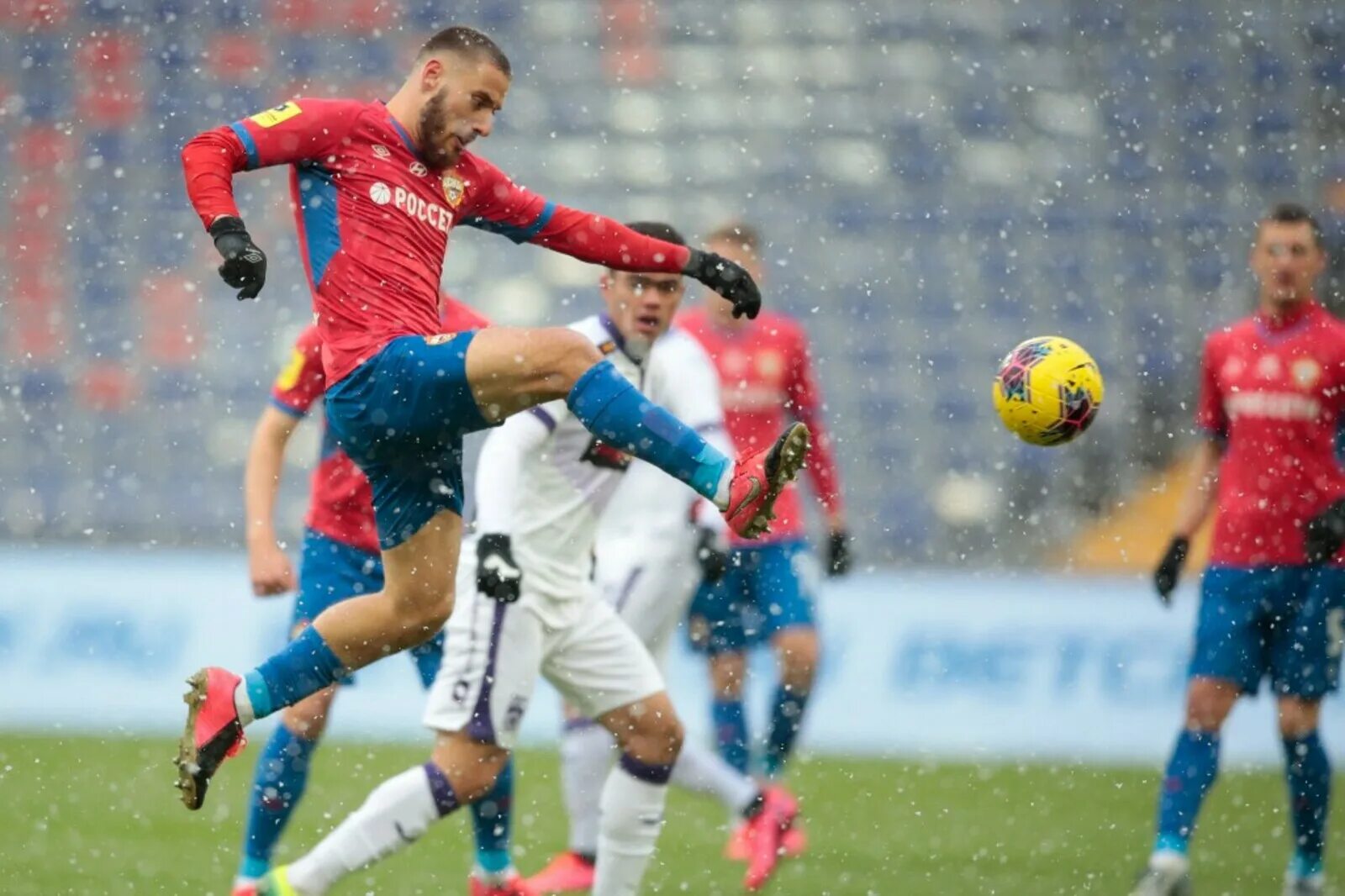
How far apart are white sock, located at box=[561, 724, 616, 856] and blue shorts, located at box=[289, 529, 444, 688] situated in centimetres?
68

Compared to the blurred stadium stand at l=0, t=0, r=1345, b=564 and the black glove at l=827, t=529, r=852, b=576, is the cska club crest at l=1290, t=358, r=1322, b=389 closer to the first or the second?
the black glove at l=827, t=529, r=852, b=576

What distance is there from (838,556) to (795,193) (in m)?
6.55

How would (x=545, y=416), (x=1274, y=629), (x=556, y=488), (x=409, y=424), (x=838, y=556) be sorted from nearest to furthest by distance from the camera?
(x=409, y=424)
(x=545, y=416)
(x=556, y=488)
(x=1274, y=629)
(x=838, y=556)

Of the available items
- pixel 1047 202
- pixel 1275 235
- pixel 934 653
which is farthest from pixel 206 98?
pixel 1275 235

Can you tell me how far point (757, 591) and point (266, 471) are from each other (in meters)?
2.62

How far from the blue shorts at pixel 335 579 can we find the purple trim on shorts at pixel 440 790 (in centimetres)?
79

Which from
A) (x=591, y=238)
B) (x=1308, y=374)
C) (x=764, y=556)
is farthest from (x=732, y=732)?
(x=591, y=238)

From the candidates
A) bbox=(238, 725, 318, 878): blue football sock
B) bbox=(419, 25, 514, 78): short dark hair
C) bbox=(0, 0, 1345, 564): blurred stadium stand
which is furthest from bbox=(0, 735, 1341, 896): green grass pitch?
bbox=(0, 0, 1345, 564): blurred stadium stand

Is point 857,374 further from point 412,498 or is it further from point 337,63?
point 412,498

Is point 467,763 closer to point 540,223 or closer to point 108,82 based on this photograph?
point 540,223

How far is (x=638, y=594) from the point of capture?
646cm

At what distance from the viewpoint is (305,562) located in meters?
5.73

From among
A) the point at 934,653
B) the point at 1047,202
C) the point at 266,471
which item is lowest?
the point at 934,653

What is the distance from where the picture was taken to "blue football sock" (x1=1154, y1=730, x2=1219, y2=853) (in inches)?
229
